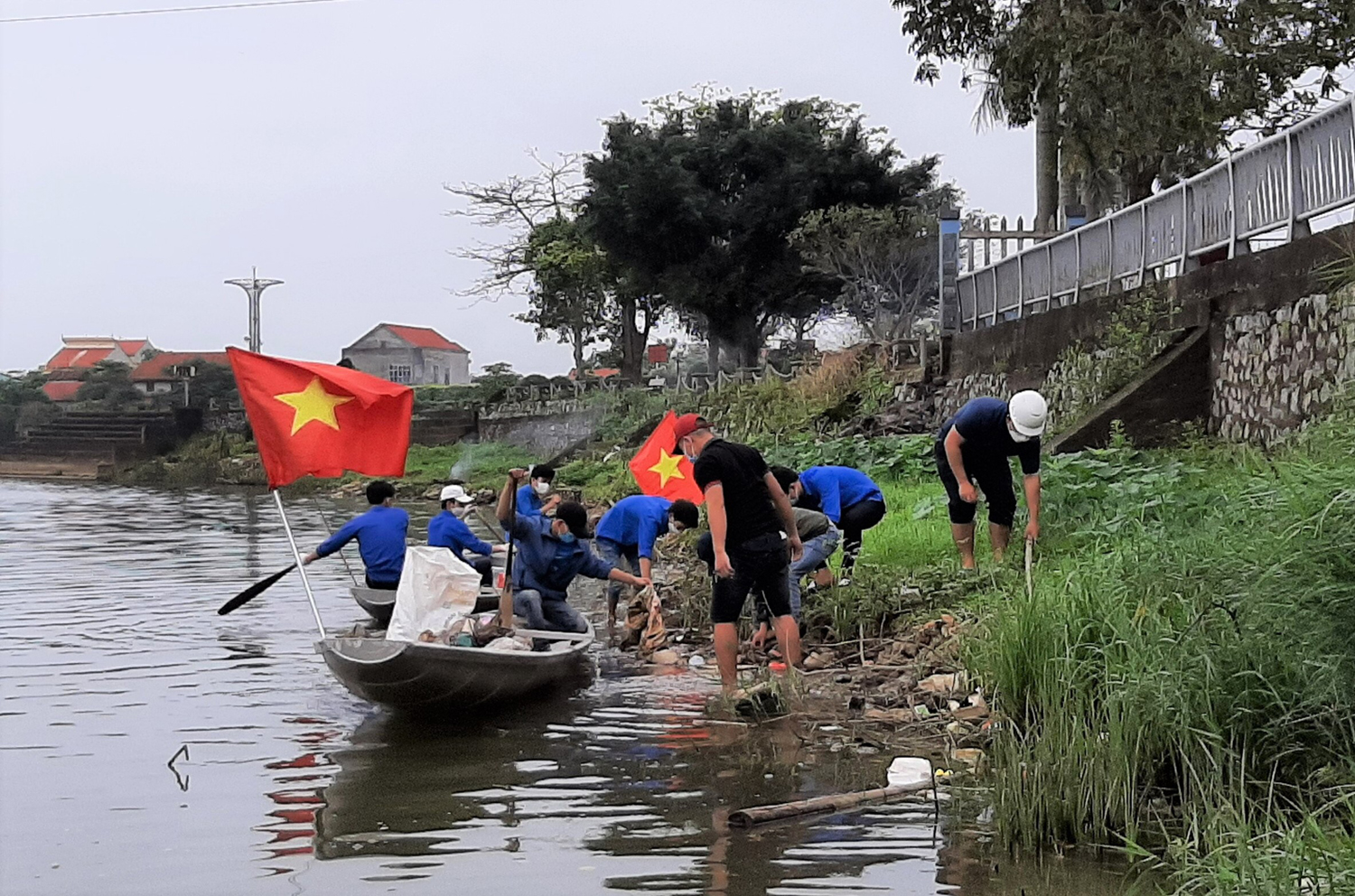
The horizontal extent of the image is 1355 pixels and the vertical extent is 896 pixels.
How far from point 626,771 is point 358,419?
4883 mm

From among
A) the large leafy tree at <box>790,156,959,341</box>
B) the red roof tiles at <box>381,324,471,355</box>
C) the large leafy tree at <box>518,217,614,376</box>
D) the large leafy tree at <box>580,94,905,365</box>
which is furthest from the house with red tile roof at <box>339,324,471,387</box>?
the large leafy tree at <box>790,156,959,341</box>

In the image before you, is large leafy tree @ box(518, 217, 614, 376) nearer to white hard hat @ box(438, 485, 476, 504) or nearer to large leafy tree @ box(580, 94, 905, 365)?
large leafy tree @ box(580, 94, 905, 365)

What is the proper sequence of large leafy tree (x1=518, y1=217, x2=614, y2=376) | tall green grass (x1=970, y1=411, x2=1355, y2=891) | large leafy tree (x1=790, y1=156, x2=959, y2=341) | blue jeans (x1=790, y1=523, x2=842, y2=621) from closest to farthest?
tall green grass (x1=970, y1=411, x2=1355, y2=891) < blue jeans (x1=790, y1=523, x2=842, y2=621) < large leafy tree (x1=790, y1=156, x2=959, y2=341) < large leafy tree (x1=518, y1=217, x2=614, y2=376)

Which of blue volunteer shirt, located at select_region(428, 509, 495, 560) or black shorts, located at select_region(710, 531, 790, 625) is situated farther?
blue volunteer shirt, located at select_region(428, 509, 495, 560)

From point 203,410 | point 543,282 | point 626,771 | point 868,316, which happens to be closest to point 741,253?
point 868,316

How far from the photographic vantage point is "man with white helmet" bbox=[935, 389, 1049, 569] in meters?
11.7

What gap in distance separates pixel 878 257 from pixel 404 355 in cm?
6850

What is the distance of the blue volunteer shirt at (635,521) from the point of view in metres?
14.5

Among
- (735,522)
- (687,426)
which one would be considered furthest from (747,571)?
(687,426)

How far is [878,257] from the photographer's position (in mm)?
38875

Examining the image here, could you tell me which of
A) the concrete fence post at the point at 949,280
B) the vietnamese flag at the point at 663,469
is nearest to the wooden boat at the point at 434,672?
the vietnamese flag at the point at 663,469

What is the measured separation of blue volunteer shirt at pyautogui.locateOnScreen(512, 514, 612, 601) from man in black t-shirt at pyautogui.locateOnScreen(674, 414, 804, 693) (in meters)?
2.65

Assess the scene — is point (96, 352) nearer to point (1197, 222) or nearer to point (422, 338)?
point (422, 338)

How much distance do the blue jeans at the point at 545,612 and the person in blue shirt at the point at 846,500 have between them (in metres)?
2.13
